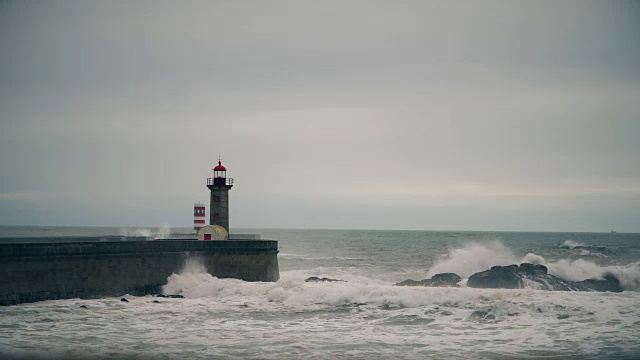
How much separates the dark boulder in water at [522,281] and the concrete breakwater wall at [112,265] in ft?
27.1

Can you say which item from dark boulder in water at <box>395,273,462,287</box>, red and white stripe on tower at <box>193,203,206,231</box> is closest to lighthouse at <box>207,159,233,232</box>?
red and white stripe on tower at <box>193,203,206,231</box>

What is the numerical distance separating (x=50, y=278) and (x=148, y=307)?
119 inches

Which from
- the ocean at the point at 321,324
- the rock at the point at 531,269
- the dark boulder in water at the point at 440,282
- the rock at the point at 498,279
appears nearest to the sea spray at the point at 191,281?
the ocean at the point at 321,324

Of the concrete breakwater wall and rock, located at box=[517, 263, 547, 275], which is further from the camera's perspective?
rock, located at box=[517, 263, 547, 275]

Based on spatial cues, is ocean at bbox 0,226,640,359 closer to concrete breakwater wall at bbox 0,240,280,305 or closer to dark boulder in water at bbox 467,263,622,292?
concrete breakwater wall at bbox 0,240,280,305

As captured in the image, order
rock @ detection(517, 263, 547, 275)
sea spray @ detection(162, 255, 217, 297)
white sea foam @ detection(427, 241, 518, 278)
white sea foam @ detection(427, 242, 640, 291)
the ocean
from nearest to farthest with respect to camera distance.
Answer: the ocean
sea spray @ detection(162, 255, 217, 297)
rock @ detection(517, 263, 547, 275)
white sea foam @ detection(427, 242, 640, 291)
white sea foam @ detection(427, 241, 518, 278)

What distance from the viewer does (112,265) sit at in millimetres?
22438

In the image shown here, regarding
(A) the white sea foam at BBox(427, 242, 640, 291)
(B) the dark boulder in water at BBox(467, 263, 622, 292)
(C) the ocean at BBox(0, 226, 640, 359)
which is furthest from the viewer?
(A) the white sea foam at BBox(427, 242, 640, 291)

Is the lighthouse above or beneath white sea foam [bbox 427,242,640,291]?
above

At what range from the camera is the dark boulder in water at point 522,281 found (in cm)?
2705

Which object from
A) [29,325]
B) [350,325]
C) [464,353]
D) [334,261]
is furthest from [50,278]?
[334,261]

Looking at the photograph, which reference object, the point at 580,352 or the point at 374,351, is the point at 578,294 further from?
the point at 374,351

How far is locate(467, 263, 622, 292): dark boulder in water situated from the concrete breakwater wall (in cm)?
825

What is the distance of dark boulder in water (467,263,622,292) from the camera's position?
27047mm
